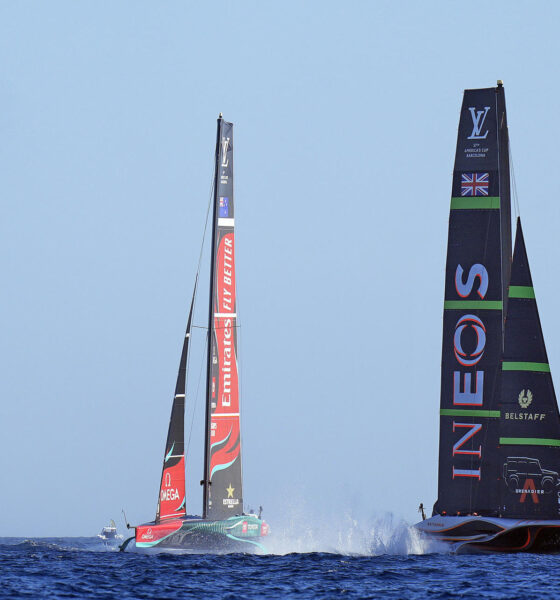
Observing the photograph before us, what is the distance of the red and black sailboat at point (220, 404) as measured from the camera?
39531 millimetres

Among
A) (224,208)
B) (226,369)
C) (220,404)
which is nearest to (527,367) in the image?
(226,369)

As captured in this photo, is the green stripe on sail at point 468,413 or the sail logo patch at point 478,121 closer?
the green stripe on sail at point 468,413

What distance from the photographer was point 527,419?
116ft

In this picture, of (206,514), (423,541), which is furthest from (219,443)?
(423,541)

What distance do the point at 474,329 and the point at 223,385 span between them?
874 cm

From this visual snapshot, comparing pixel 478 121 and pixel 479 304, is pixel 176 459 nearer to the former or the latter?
pixel 479 304

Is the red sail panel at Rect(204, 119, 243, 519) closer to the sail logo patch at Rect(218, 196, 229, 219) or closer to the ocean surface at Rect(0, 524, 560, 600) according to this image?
the sail logo patch at Rect(218, 196, 229, 219)

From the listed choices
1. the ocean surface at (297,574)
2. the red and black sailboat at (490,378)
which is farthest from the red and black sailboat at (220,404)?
the red and black sailboat at (490,378)

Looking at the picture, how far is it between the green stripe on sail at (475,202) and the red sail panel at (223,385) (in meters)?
7.96

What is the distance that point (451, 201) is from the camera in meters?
38.7

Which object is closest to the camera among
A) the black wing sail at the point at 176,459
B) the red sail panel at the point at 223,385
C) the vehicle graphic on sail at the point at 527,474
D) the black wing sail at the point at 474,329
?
the vehicle graphic on sail at the point at 527,474

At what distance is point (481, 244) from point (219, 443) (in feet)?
35.3

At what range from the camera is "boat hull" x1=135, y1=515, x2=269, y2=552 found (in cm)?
3716

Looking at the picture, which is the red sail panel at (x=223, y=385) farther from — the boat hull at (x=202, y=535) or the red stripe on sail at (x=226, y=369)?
the boat hull at (x=202, y=535)
